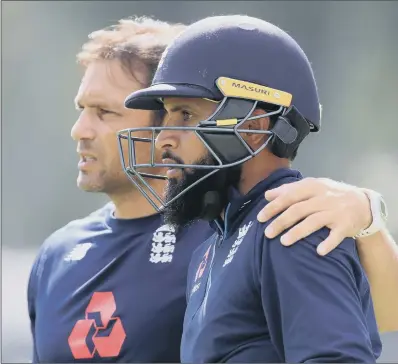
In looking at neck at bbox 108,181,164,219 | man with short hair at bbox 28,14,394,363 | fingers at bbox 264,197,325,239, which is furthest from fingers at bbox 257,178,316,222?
neck at bbox 108,181,164,219

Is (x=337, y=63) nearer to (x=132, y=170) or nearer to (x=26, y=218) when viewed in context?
(x=26, y=218)

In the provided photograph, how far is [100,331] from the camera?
6.55ft

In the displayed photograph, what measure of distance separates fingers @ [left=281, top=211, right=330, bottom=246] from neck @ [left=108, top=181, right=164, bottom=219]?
33.6 inches

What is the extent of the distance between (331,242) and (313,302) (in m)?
0.11

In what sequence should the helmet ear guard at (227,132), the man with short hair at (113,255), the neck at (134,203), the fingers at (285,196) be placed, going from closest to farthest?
the fingers at (285,196) → the helmet ear guard at (227,132) → the man with short hair at (113,255) → the neck at (134,203)

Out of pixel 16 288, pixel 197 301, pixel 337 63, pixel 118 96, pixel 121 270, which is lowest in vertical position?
pixel 16 288

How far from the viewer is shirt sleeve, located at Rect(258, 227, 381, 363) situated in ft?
4.19

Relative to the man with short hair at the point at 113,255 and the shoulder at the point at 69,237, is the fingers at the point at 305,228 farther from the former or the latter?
the shoulder at the point at 69,237

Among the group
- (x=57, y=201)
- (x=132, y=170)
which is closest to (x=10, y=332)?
(x=57, y=201)

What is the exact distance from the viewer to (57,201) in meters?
5.61

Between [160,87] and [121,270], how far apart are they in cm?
64

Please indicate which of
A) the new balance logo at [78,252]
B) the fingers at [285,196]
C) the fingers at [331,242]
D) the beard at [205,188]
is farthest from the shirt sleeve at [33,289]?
the fingers at [331,242]

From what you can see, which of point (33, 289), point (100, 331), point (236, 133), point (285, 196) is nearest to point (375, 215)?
point (285, 196)

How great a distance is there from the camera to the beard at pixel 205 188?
1.59m
